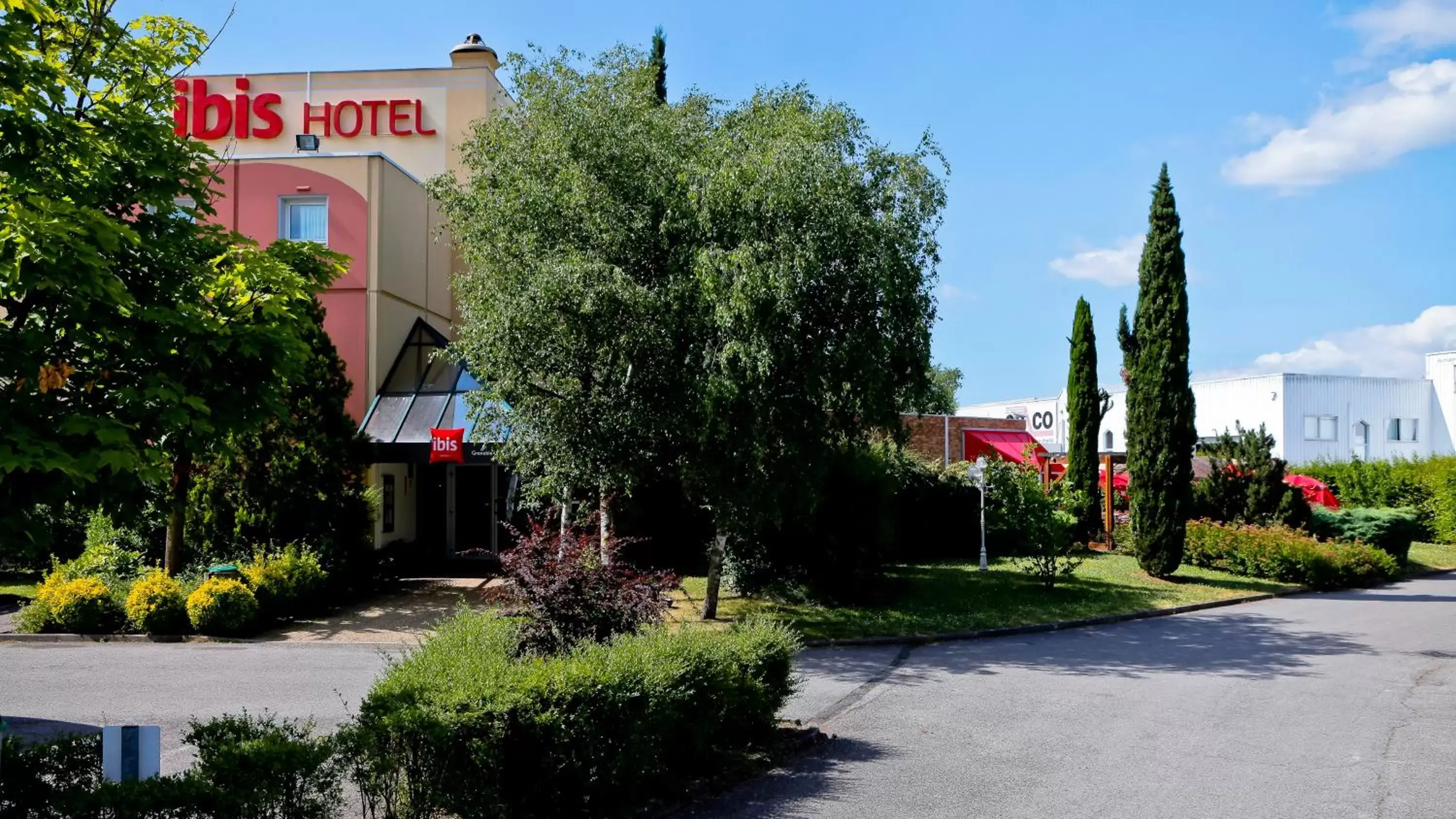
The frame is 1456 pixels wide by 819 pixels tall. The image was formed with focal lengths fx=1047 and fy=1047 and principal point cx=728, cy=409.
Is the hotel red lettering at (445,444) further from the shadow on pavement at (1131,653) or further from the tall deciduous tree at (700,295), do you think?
the shadow on pavement at (1131,653)

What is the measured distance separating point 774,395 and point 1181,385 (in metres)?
12.0

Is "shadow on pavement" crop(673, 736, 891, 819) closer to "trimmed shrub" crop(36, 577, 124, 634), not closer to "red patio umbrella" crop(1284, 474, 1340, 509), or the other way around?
"trimmed shrub" crop(36, 577, 124, 634)

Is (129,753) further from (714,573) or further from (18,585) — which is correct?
(18,585)

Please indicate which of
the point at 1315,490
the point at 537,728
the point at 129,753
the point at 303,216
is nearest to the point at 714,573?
the point at 537,728

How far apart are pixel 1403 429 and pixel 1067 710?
162 feet

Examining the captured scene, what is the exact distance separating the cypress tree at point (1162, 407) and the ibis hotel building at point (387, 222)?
13.9 metres

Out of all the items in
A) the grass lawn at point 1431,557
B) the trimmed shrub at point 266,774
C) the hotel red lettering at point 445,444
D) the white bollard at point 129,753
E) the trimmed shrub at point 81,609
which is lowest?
the grass lawn at point 1431,557

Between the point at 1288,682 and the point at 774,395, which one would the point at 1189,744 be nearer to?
the point at 1288,682

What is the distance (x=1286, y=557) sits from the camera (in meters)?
22.6

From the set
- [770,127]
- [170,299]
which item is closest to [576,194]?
[770,127]

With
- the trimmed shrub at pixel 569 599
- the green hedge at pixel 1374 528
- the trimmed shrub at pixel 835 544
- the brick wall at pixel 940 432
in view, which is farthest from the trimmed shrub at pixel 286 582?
the green hedge at pixel 1374 528

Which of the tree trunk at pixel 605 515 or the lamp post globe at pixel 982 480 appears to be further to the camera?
the lamp post globe at pixel 982 480

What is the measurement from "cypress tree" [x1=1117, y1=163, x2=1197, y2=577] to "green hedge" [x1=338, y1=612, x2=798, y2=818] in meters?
17.1

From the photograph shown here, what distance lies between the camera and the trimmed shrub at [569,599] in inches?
324
